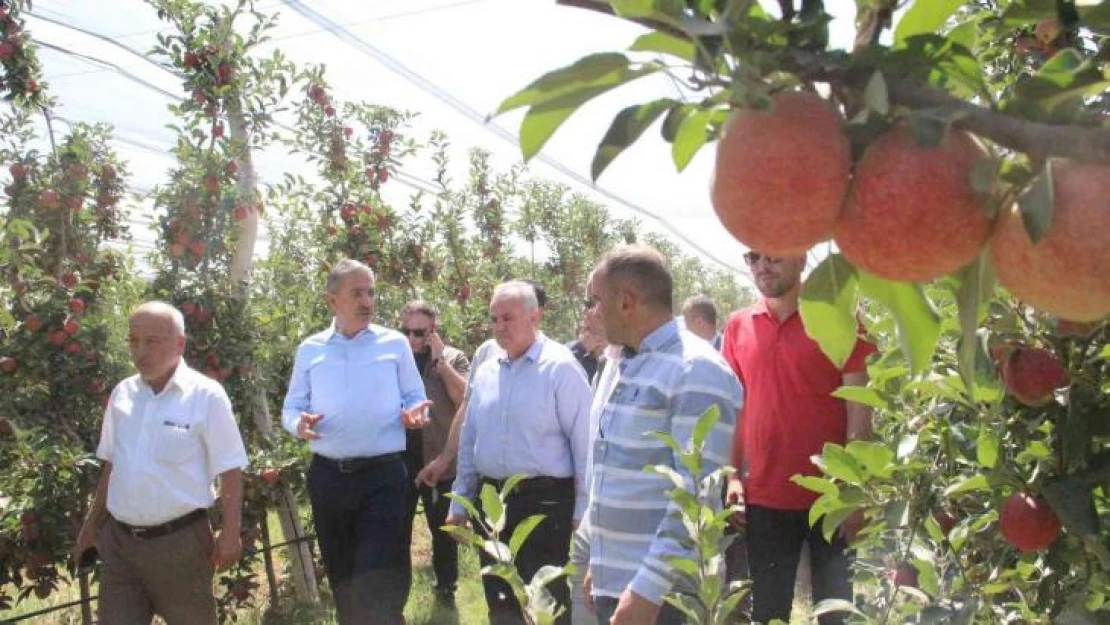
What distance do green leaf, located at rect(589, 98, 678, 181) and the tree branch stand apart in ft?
0.26

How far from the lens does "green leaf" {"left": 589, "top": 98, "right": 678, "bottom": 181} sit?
616 mm

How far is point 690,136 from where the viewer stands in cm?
65

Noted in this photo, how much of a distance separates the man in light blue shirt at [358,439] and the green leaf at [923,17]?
3910mm

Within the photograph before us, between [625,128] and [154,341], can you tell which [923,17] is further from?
[154,341]

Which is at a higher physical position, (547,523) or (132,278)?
(132,278)

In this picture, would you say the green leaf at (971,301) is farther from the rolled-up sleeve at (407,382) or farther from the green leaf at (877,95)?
the rolled-up sleeve at (407,382)

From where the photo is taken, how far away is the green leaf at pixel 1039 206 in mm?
469

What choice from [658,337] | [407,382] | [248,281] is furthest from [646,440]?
[248,281]

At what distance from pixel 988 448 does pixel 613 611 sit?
156 cm

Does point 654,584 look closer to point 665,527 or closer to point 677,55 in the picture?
point 665,527

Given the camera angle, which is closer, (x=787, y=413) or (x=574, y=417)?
(x=787, y=413)

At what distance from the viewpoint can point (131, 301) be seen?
233 inches

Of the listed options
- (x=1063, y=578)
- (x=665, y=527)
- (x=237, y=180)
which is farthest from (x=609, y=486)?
(x=237, y=180)

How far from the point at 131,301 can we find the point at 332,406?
2242mm
